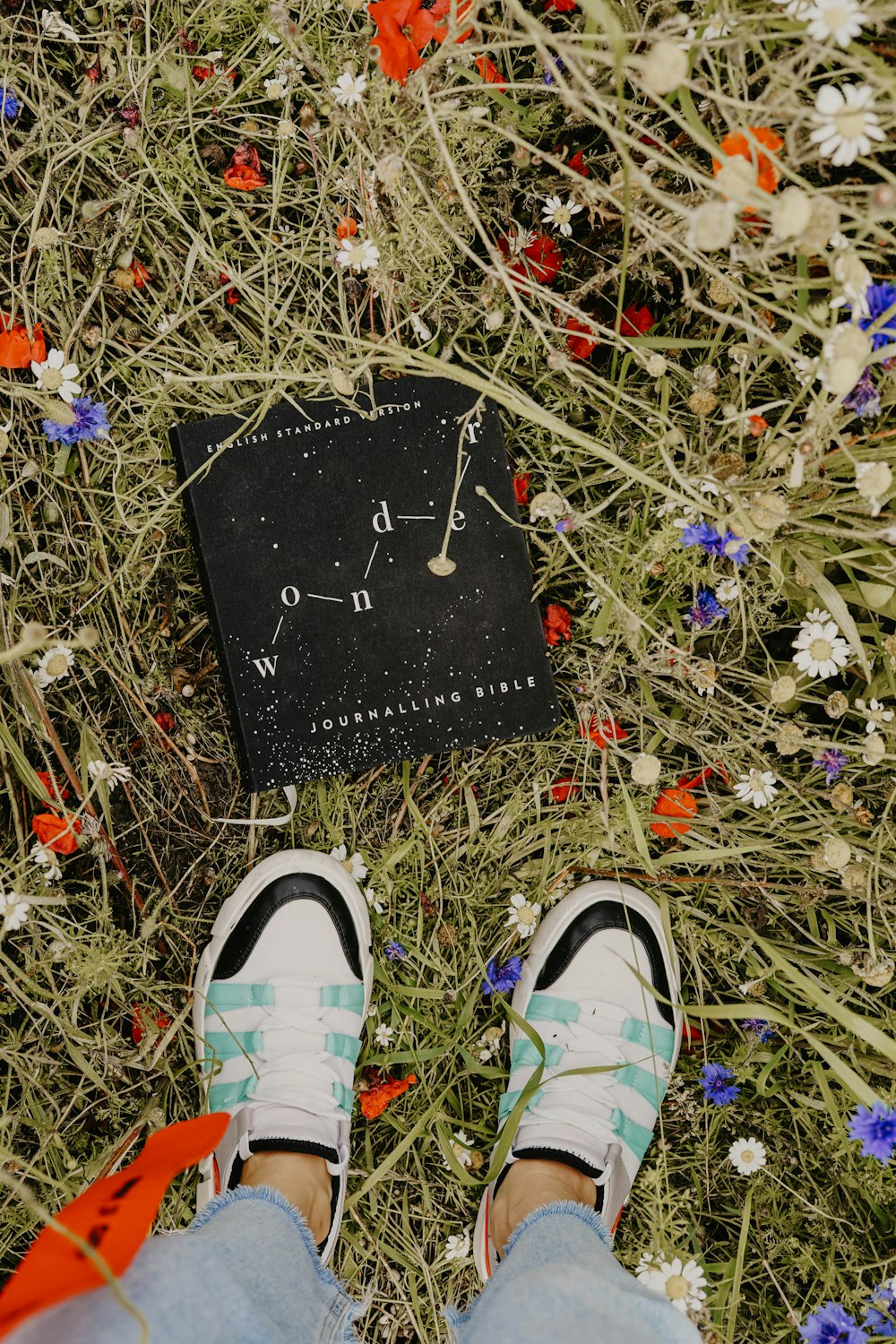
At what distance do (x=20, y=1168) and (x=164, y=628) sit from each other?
2.47 feet

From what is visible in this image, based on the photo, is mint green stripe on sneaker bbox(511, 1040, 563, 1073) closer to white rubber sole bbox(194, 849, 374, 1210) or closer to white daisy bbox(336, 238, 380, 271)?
white rubber sole bbox(194, 849, 374, 1210)

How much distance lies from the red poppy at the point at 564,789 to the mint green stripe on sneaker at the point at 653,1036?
1.18ft

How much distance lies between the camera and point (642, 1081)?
4.46 ft

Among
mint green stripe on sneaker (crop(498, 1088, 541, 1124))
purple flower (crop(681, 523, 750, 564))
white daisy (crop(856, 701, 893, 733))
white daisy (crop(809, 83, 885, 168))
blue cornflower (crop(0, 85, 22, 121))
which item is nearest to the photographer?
white daisy (crop(809, 83, 885, 168))

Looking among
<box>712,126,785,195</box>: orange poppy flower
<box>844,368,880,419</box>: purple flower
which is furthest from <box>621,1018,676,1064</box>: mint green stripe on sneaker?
<box>712,126,785,195</box>: orange poppy flower

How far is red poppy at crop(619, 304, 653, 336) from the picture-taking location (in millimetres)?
1252

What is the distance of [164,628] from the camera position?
1.31m

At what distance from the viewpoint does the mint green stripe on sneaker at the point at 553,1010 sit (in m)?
1.39

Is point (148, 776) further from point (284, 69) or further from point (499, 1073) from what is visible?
point (284, 69)

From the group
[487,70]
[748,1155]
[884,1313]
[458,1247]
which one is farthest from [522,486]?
[884,1313]

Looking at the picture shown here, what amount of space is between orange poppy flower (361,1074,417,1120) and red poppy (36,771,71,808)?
0.60 metres

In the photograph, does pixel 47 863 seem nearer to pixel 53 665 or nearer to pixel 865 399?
pixel 53 665

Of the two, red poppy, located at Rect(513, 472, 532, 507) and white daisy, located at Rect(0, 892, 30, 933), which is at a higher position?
red poppy, located at Rect(513, 472, 532, 507)

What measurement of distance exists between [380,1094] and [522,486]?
0.88 metres
